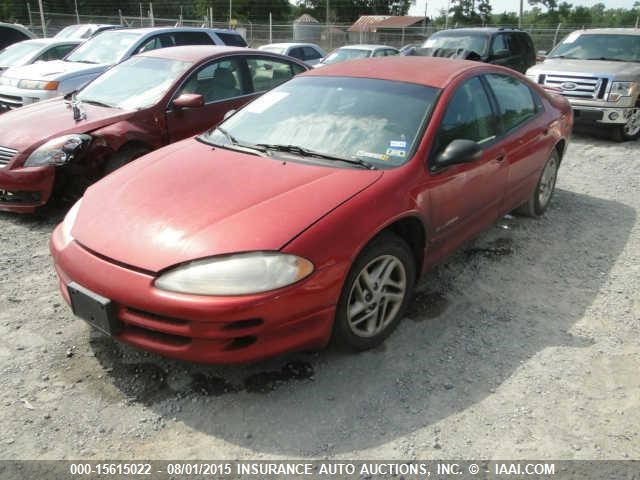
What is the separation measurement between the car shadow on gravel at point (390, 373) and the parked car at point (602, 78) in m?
5.17

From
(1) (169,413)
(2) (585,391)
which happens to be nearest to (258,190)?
(1) (169,413)

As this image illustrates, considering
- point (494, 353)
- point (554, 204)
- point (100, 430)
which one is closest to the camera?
point (100, 430)

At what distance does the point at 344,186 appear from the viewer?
2.86 m

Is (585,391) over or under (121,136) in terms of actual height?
under

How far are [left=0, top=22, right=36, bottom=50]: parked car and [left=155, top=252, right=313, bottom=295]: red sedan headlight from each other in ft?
41.4

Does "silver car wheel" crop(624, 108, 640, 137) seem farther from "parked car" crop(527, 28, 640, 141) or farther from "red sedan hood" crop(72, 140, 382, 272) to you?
"red sedan hood" crop(72, 140, 382, 272)

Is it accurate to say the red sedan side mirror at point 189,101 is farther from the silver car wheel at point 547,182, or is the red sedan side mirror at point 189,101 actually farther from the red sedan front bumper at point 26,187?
the silver car wheel at point 547,182

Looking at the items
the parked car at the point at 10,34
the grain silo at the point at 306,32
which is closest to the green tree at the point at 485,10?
the grain silo at the point at 306,32

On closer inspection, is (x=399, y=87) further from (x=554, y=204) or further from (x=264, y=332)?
(x=554, y=204)

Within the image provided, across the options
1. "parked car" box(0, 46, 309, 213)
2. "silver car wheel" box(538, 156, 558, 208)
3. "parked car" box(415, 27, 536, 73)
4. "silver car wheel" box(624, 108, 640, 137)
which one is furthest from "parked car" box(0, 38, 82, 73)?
"silver car wheel" box(624, 108, 640, 137)

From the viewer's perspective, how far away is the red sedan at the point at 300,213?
242 cm

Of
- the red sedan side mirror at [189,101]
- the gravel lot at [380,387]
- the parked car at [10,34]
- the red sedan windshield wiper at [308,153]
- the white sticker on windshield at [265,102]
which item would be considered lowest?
the gravel lot at [380,387]

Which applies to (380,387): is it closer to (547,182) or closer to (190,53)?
(547,182)

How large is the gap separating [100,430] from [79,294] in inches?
25.3
